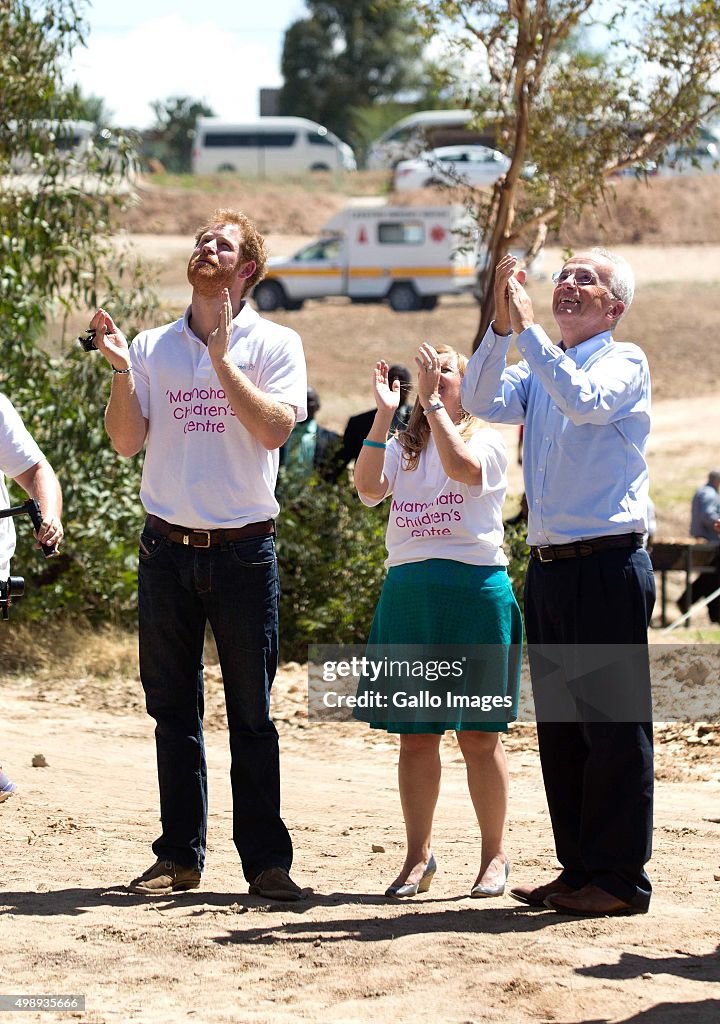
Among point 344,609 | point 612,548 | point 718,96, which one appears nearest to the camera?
point 612,548

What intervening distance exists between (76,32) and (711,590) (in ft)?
25.7

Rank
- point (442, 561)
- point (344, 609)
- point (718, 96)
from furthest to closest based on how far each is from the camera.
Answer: point (718, 96) → point (344, 609) → point (442, 561)

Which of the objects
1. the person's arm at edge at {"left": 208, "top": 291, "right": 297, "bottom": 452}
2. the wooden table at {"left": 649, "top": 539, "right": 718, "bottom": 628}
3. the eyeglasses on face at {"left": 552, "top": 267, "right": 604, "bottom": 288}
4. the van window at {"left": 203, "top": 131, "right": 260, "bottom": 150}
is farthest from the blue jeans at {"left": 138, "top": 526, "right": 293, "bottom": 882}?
the van window at {"left": 203, "top": 131, "right": 260, "bottom": 150}

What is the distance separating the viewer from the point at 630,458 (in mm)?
4668

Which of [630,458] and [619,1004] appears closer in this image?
[619,1004]

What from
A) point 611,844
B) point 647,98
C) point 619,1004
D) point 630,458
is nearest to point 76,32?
point 647,98

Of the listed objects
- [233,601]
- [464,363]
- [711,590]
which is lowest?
[711,590]

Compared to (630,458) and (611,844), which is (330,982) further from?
(630,458)

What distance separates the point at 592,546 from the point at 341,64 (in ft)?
191

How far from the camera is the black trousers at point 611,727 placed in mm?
4609

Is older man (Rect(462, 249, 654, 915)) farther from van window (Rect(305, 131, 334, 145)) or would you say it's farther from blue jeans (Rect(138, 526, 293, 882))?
van window (Rect(305, 131, 334, 145))

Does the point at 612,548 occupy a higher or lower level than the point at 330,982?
higher

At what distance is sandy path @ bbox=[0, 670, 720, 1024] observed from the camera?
3.99 m

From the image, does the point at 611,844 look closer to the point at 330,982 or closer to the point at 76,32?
the point at 330,982
